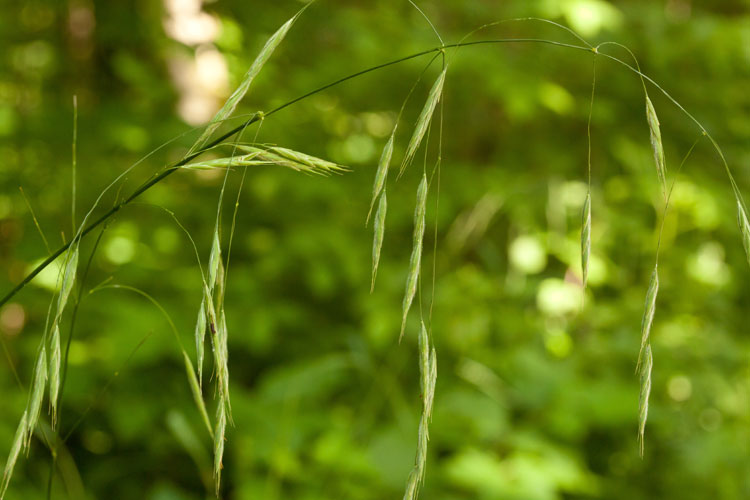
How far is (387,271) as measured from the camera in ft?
7.80

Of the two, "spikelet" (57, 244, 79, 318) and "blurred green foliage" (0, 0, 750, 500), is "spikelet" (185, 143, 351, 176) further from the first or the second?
"blurred green foliage" (0, 0, 750, 500)

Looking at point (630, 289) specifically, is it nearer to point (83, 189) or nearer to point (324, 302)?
point (324, 302)

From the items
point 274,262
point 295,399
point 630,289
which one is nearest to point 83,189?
point 274,262

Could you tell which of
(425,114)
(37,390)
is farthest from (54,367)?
(425,114)

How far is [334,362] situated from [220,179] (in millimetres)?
1191

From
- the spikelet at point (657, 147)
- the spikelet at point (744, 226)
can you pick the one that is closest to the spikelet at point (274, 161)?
the spikelet at point (657, 147)

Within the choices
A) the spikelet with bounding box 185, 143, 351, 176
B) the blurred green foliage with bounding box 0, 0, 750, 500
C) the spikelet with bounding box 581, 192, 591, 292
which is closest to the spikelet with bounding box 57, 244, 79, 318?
the spikelet with bounding box 185, 143, 351, 176

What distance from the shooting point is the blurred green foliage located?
193 centimetres

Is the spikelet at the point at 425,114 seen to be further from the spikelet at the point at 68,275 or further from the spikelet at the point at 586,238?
the spikelet at the point at 68,275

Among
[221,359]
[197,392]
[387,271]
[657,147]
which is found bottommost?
[387,271]

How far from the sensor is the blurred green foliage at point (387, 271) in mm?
1932

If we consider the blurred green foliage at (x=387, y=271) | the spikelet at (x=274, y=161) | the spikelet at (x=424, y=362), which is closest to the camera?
the spikelet at (x=274, y=161)

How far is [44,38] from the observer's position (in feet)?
10.7

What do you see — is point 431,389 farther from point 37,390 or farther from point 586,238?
point 37,390
